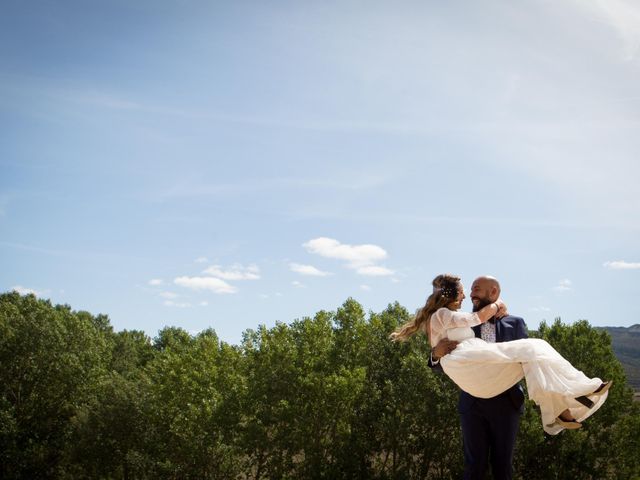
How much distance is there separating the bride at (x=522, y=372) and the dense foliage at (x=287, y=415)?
3169cm

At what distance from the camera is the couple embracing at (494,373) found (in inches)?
183

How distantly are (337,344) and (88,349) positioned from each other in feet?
76.1

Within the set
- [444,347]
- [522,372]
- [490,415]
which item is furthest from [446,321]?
[490,415]

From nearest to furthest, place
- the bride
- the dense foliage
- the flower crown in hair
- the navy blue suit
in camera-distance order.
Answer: the bride < the navy blue suit < the flower crown in hair < the dense foliage

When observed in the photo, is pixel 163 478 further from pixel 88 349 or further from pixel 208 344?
pixel 88 349

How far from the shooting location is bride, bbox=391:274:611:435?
4.59 metres

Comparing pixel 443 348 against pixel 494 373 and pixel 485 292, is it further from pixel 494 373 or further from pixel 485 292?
pixel 485 292

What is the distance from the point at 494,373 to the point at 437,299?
2.81 feet

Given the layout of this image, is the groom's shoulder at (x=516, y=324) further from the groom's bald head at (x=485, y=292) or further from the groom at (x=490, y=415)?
the groom's bald head at (x=485, y=292)

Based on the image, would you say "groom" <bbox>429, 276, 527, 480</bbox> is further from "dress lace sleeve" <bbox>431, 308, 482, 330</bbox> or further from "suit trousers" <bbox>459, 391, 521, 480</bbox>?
"dress lace sleeve" <bbox>431, 308, 482, 330</bbox>

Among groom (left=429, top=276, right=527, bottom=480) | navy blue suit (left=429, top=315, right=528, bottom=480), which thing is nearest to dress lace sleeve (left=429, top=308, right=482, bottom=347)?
groom (left=429, top=276, right=527, bottom=480)

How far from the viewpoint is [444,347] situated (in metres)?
5.06

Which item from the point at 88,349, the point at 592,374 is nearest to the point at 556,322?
the point at 592,374

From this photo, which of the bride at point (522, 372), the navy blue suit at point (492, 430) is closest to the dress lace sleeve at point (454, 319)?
the bride at point (522, 372)
